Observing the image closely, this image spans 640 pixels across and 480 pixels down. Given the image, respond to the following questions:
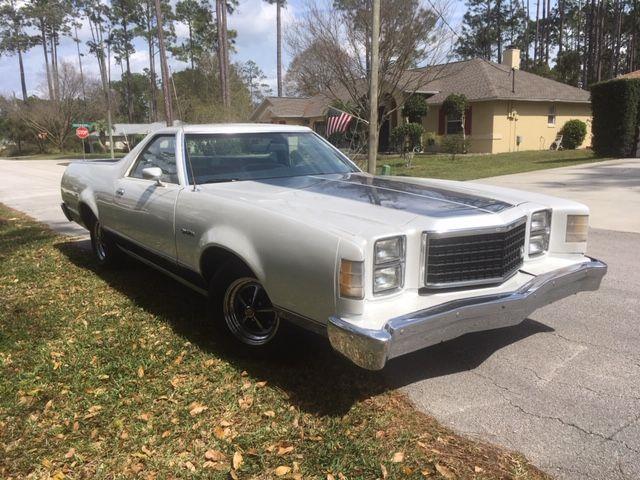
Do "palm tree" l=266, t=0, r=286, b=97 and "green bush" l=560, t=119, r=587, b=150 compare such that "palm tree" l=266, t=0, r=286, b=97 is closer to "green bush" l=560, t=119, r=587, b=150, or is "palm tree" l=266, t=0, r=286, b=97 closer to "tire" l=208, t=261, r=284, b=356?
"green bush" l=560, t=119, r=587, b=150

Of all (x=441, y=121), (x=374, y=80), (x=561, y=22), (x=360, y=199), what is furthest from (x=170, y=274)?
(x=561, y=22)

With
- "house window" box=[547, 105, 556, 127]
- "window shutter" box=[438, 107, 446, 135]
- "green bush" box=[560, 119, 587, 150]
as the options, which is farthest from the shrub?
"house window" box=[547, 105, 556, 127]

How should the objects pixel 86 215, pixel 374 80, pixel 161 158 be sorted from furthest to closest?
pixel 374 80, pixel 86 215, pixel 161 158

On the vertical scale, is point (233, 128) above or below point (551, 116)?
below

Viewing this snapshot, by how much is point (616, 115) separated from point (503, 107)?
5684 millimetres

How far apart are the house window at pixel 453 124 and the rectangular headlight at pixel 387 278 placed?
2480 centimetres

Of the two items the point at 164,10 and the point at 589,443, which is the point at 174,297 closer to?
the point at 589,443

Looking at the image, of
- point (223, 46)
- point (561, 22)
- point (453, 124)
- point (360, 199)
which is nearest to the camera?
point (360, 199)

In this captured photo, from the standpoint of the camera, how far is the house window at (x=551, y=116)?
2766cm

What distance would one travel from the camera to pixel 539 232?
3688 mm

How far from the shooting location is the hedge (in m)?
20.3

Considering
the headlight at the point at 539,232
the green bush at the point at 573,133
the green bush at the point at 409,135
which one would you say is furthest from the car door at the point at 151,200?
the green bush at the point at 573,133

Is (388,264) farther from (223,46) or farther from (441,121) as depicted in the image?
(223,46)

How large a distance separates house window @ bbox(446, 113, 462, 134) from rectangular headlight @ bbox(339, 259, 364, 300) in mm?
25021
